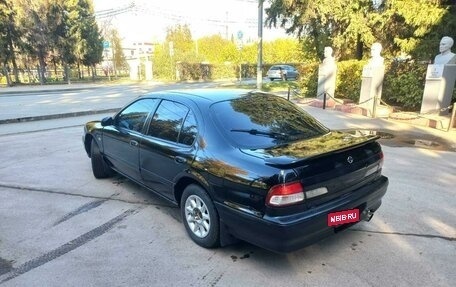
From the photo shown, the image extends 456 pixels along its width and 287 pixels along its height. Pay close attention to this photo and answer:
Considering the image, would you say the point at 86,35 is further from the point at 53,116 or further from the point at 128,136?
the point at 128,136

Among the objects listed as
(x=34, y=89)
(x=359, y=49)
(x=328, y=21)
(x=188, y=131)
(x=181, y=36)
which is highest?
(x=181, y=36)

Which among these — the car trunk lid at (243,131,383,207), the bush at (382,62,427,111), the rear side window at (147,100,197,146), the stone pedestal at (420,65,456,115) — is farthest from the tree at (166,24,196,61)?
the car trunk lid at (243,131,383,207)

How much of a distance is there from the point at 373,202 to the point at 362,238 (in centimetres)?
47

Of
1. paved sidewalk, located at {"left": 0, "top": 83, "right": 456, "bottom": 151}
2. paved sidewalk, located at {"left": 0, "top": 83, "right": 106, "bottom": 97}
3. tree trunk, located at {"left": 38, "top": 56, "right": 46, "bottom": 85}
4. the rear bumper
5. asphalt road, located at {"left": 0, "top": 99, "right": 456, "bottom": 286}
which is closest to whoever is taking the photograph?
the rear bumper

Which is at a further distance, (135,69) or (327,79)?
(135,69)

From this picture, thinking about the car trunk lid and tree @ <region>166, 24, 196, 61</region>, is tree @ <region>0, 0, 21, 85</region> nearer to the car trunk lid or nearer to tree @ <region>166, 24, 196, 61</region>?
tree @ <region>166, 24, 196, 61</region>

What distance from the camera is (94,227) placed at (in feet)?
13.6

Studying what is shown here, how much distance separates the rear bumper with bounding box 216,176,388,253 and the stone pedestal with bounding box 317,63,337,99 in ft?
39.8

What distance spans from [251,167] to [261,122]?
0.87 metres

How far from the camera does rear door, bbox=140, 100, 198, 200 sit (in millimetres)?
3686

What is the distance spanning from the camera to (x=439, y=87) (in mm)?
10547

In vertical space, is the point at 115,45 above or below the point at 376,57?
above

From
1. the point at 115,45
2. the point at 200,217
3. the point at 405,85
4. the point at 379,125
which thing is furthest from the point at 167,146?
the point at 115,45

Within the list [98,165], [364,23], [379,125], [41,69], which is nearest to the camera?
[98,165]
